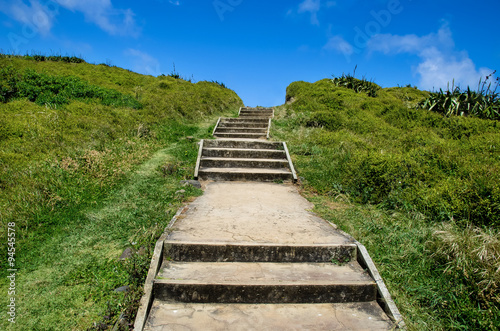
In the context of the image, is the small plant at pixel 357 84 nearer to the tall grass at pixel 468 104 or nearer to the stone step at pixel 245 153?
the tall grass at pixel 468 104

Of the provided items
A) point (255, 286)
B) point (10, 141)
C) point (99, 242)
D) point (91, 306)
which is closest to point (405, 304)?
point (255, 286)

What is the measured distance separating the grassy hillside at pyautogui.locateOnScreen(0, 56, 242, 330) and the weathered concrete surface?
47 cm

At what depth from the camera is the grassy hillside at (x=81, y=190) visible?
3041mm

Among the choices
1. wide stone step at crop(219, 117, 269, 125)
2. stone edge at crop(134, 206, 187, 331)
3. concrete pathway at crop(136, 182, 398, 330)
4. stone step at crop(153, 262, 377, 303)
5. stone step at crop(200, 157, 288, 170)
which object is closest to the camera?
stone edge at crop(134, 206, 187, 331)

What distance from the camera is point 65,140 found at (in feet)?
22.1

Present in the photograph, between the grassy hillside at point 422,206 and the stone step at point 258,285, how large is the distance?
491 mm

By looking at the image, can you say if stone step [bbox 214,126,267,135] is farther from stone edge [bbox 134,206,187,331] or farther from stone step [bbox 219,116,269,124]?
stone edge [bbox 134,206,187,331]

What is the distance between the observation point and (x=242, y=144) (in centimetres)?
947

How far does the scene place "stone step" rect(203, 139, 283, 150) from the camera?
9336 mm

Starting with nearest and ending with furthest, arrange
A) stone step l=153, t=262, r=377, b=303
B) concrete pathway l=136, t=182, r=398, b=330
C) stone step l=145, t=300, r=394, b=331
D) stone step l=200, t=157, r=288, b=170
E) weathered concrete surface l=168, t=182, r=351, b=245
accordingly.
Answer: stone step l=145, t=300, r=394, b=331, concrete pathway l=136, t=182, r=398, b=330, stone step l=153, t=262, r=377, b=303, weathered concrete surface l=168, t=182, r=351, b=245, stone step l=200, t=157, r=288, b=170


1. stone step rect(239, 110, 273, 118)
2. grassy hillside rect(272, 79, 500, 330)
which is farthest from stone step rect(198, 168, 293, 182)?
stone step rect(239, 110, 273, 118)

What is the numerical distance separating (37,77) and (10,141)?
5.43 metres

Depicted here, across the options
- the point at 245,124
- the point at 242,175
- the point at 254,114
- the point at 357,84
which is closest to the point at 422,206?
the point at 242,175

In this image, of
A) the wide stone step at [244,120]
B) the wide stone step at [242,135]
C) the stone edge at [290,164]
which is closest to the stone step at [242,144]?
the stone edge at [290,164]
